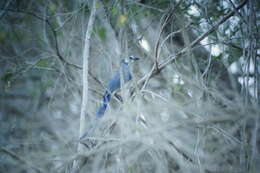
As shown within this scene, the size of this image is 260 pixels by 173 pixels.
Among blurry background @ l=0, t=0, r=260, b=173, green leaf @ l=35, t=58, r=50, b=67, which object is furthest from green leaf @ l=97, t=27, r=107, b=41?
green leaf @ l=35, t=58, r=50, b=67

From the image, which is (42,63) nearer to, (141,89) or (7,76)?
(7,76)

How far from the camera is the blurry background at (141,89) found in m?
2.52

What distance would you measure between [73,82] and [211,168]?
7.29 feet

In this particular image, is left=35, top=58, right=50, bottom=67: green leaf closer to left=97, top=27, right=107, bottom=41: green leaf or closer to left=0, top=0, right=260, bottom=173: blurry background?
left=0, top=0, right=260, bottom=173: blurry background

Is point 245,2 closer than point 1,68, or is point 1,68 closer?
point 245,2

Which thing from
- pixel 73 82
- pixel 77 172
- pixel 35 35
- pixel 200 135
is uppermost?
pixel 35 35

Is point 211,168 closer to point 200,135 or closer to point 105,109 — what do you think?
point 200,135

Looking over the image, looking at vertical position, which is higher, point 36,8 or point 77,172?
point 36,8

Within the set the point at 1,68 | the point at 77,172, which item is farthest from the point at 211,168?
the point at 1,68

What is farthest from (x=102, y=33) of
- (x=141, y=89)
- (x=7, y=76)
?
(x=7, y=76)

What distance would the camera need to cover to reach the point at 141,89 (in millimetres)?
3262

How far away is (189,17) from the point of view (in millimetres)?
4070

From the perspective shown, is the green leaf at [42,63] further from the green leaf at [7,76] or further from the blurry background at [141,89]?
the green leaf at [7,76]

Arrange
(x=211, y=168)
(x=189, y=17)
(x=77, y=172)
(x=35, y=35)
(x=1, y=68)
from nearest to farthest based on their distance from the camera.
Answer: (x=211, y=168) → (x=77, y=172) → (x=189, y=17) → (x=35, y=35) → (x=1, y=68)
